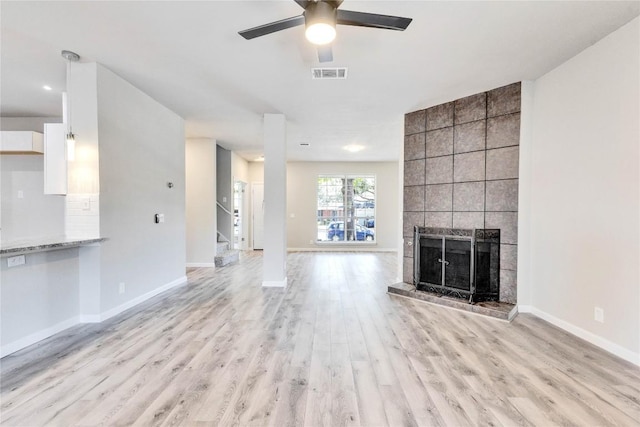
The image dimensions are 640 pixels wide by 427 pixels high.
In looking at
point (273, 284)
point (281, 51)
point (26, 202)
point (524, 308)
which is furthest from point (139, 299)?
point (524, 308)

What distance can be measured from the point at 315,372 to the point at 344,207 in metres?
7.24

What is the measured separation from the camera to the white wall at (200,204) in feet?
20.9

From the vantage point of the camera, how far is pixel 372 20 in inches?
77.9

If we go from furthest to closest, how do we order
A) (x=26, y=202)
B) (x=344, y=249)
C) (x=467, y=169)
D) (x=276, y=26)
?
(x=344, y=249) → (x=26, y=202) → (x=467, y=169) → (x=276, y=26)

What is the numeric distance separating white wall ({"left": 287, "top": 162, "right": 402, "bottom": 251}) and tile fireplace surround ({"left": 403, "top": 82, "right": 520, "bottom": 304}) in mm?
4504

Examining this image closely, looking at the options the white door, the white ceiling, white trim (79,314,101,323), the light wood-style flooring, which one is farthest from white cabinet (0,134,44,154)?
the white door

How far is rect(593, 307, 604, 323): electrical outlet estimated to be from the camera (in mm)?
2693

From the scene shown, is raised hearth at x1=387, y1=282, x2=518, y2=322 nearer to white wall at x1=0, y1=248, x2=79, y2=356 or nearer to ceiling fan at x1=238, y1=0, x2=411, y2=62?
ceiling fan at x1=238, y1=0, x2=411, y2=62

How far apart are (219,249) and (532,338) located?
19.4 ft

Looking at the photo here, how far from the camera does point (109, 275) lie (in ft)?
11.1

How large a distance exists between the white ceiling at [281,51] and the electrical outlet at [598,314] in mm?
2516

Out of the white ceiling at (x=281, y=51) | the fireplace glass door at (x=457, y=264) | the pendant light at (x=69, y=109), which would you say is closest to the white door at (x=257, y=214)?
the white ceiling at (x=281, y=51)

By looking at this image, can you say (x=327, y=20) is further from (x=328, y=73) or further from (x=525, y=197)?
(x=525, y=197)

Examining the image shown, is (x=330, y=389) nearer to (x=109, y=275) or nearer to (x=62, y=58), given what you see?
(x=109, y=275)
